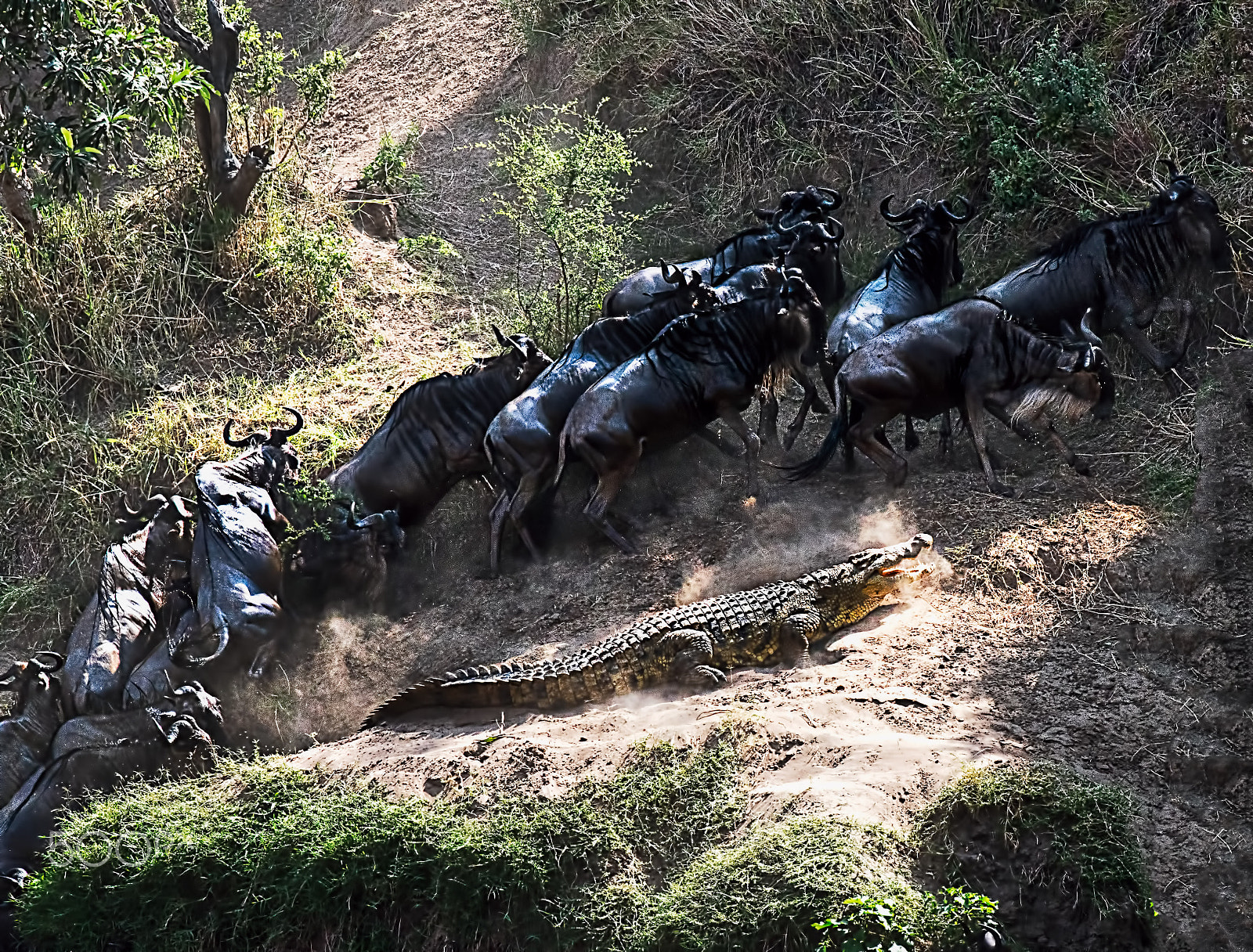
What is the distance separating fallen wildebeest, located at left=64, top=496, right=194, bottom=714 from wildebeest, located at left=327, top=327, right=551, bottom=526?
3.77 ft

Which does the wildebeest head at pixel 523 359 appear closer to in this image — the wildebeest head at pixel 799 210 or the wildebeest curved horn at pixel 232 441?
the wildebeest curved horn at pixel 232 441

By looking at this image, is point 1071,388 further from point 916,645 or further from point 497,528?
point 497,528

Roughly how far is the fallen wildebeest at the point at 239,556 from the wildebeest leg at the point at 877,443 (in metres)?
3.89

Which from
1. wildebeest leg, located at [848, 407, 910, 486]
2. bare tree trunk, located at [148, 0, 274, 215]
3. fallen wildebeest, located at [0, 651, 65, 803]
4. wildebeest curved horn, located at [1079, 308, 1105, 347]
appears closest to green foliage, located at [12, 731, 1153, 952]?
fallen wildebeest, located at [0, 651, 65, 803]

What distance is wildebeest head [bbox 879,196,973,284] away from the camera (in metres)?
10.2

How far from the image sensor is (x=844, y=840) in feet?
20.5

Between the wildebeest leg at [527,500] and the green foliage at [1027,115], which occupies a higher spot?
the green foliage at [1027,115]

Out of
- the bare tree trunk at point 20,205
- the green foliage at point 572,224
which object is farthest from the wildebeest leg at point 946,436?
the bare tree trunk at point 20,205

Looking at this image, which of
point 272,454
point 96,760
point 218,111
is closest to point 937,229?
point 272,454

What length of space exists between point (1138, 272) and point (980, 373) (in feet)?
5.36

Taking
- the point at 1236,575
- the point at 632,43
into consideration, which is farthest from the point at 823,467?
the point at 632,43

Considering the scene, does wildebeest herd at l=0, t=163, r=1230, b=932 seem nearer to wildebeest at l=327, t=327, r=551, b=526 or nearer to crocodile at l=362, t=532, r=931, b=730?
wildebeest at l=327, t=327, r=551, b=526

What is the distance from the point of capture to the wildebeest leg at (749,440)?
9258 millimetres

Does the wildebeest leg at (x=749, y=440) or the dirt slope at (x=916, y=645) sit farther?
the wildebeest leg at (x=749, y=440)
